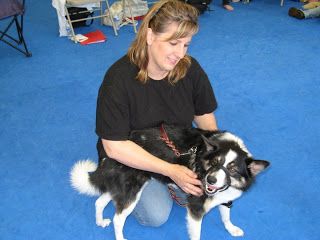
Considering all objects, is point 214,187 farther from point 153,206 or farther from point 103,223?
point 103,223

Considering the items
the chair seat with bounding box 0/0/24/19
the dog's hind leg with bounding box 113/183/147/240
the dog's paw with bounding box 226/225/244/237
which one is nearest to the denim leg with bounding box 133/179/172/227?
the dog's hind leg with bounding box 113/183/147/240

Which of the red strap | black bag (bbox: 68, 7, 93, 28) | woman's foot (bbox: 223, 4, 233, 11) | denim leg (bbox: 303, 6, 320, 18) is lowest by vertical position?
woman's foot (bbox: 223, 4, 233, 11)

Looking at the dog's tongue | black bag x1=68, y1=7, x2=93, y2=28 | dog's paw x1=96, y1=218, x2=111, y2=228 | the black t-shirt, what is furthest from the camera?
black bag x1=68, y1=7, x2=93, y2=28

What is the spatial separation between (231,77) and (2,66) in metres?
2.86

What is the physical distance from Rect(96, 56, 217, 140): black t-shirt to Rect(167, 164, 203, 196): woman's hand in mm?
322

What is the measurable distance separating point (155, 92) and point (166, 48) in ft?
1.05

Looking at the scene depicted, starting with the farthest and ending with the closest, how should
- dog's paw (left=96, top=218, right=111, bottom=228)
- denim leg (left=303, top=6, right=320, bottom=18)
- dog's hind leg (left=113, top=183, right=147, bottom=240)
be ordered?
denim leg (left=303, top=6, right=320, bottom=18), dog's paw (left=96, top=218, right=111, bottom=228), dog's hind leg (left=113, top=183, right=147, bottom=240)

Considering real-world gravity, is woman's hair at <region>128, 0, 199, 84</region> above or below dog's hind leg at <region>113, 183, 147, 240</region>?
above

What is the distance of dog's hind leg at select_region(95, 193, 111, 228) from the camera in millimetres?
2010

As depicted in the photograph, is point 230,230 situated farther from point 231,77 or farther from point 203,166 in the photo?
point 231,77

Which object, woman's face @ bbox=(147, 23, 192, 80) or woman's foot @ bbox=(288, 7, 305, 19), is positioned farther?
woman's foot @ bbox=(288, 7, 305, 19)

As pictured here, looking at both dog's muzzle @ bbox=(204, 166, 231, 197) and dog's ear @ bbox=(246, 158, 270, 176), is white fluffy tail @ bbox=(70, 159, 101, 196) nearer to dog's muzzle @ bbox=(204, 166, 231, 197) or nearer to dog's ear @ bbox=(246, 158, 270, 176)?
dog's muzzle @ bbox=(204, 166, 231, 197)

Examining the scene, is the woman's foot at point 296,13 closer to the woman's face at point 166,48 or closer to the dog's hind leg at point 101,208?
the woman's face at point 166,48

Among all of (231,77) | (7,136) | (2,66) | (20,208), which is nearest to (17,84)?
(2,66)
